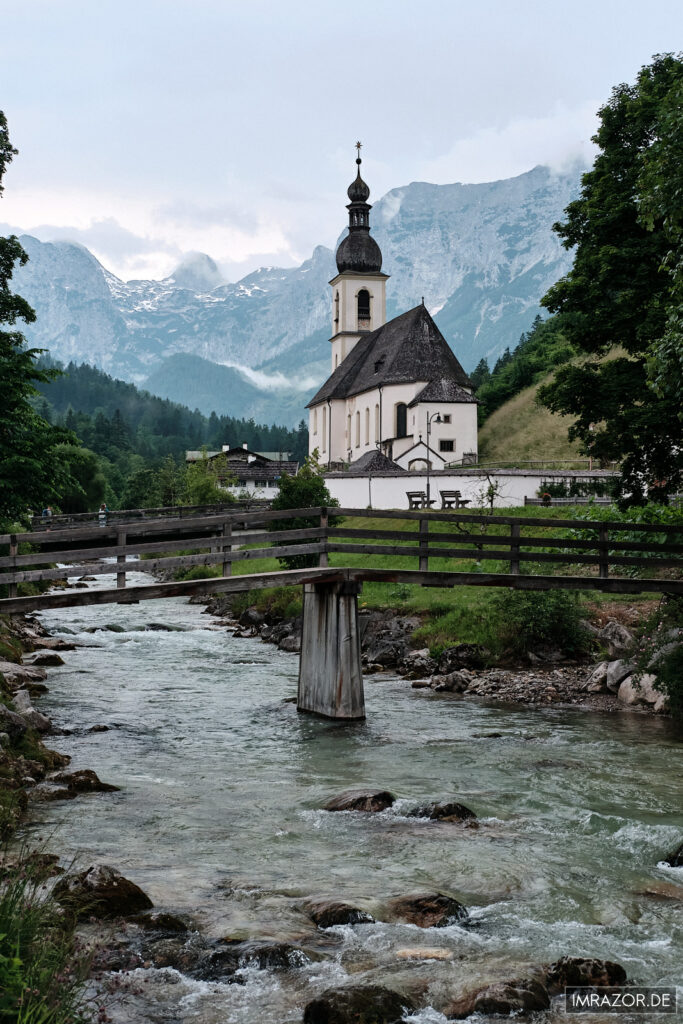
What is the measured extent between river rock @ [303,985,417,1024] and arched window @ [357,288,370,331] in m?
102

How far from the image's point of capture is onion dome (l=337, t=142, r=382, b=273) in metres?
104

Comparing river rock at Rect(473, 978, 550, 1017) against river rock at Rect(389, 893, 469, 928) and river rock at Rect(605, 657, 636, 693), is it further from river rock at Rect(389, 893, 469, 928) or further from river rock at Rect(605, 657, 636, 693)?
river rock at Rect(605, 657, 636, 693)

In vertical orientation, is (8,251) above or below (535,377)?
below

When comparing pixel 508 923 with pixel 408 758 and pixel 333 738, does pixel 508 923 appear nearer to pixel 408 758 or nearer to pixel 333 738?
pixel 408 758

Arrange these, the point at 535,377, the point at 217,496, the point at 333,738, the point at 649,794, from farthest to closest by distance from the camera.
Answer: the point at 535,377 → the point at 217,496 → the point at 333,738 → the point at 649,794

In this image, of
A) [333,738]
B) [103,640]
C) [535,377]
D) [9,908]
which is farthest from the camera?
[535,377]

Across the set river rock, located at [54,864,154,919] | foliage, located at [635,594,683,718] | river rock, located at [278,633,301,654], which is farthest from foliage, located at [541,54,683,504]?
river rock, located at [54,864,154,919]

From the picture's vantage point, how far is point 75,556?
608 inches

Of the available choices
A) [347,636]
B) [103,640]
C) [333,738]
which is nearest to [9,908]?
[333,738]

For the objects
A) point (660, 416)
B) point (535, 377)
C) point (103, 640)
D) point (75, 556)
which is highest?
point (535, 377)

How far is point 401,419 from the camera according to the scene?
267ft

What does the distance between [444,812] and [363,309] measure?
97.7m

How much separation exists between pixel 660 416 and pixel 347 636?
7922mm

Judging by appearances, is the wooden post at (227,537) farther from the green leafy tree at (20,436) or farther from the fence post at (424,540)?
the green leafy tree at (20,436)
